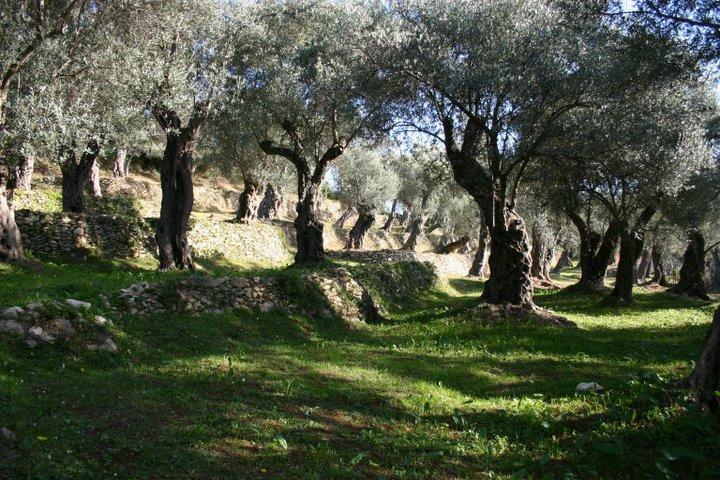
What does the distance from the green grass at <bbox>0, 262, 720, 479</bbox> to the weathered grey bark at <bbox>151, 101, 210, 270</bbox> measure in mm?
7254

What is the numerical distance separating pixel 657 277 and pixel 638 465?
1782 inches

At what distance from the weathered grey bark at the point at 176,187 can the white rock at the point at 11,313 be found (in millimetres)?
10790

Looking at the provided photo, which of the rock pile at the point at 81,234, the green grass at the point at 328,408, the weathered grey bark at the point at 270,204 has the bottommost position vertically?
the green grass at the point at 328,408

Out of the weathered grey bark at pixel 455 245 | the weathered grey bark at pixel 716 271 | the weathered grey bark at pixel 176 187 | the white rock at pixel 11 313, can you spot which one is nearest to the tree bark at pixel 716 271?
the weathered grey bark at pixel 716 271

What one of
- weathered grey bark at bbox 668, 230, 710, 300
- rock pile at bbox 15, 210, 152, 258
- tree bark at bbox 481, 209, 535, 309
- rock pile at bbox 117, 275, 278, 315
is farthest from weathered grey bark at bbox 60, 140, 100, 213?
weathered grey bark at bbox 668, 230, 710, 300

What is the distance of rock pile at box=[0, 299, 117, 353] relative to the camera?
8523 mm

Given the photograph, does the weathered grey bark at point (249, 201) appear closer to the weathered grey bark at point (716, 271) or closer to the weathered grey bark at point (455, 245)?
the weathered grey bark at point (455, 245)

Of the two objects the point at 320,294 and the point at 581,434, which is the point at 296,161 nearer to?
the point at 320,294

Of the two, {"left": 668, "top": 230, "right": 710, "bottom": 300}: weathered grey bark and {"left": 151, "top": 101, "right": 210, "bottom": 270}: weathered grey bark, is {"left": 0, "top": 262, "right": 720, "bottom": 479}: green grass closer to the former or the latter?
{"left": 151, "top": 101, "right": 210, "bottom": 270}: weathered grey bark

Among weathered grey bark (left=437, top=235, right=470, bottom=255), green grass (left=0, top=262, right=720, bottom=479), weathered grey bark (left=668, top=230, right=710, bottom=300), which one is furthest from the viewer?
weathered grey bark (left=437, top=235, right=470, bottom=255)

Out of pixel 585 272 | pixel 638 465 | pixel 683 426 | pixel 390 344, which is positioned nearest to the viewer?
pixel 638 465

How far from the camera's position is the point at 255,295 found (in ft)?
49.5

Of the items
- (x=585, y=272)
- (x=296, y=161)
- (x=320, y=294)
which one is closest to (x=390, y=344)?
(x=320, y=294)

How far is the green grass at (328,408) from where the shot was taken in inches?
216
